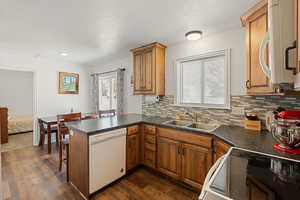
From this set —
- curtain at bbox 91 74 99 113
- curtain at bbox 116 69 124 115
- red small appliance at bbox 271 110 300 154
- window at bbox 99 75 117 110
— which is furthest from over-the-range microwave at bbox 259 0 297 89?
curtain at bbox 91 74 99 113

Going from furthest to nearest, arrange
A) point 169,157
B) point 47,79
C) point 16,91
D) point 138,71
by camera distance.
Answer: point 16,91, point 47,79, point 138,71, point 169,157

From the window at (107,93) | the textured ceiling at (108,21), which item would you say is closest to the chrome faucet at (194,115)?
the textured ceiling at (108,21)

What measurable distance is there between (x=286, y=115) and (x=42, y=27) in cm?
311

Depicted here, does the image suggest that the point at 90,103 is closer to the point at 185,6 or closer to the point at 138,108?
the point at 138,108

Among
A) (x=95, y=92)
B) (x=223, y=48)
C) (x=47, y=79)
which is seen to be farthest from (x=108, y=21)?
(x=47, y=79)

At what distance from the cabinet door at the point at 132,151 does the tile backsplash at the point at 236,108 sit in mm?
845

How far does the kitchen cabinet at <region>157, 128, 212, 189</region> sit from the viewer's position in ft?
5.94

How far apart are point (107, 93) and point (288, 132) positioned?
158 inches

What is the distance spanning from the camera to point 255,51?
60.6 inches

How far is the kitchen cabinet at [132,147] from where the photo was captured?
7.43 feet

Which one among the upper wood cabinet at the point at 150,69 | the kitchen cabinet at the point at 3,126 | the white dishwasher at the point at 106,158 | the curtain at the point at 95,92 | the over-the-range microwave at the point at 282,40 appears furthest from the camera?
the curtain at the point at 95,92

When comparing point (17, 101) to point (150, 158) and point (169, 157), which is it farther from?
point (169, 157)

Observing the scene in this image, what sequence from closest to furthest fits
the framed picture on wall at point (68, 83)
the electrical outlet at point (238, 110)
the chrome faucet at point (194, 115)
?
the electrical outlet at point (238, 110)
the chrome faucet at point (194, 115)
the framed picture on wall at point (68, 83)

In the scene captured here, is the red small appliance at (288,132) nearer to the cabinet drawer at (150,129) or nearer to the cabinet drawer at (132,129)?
the cabinet drawer at (150,129)
